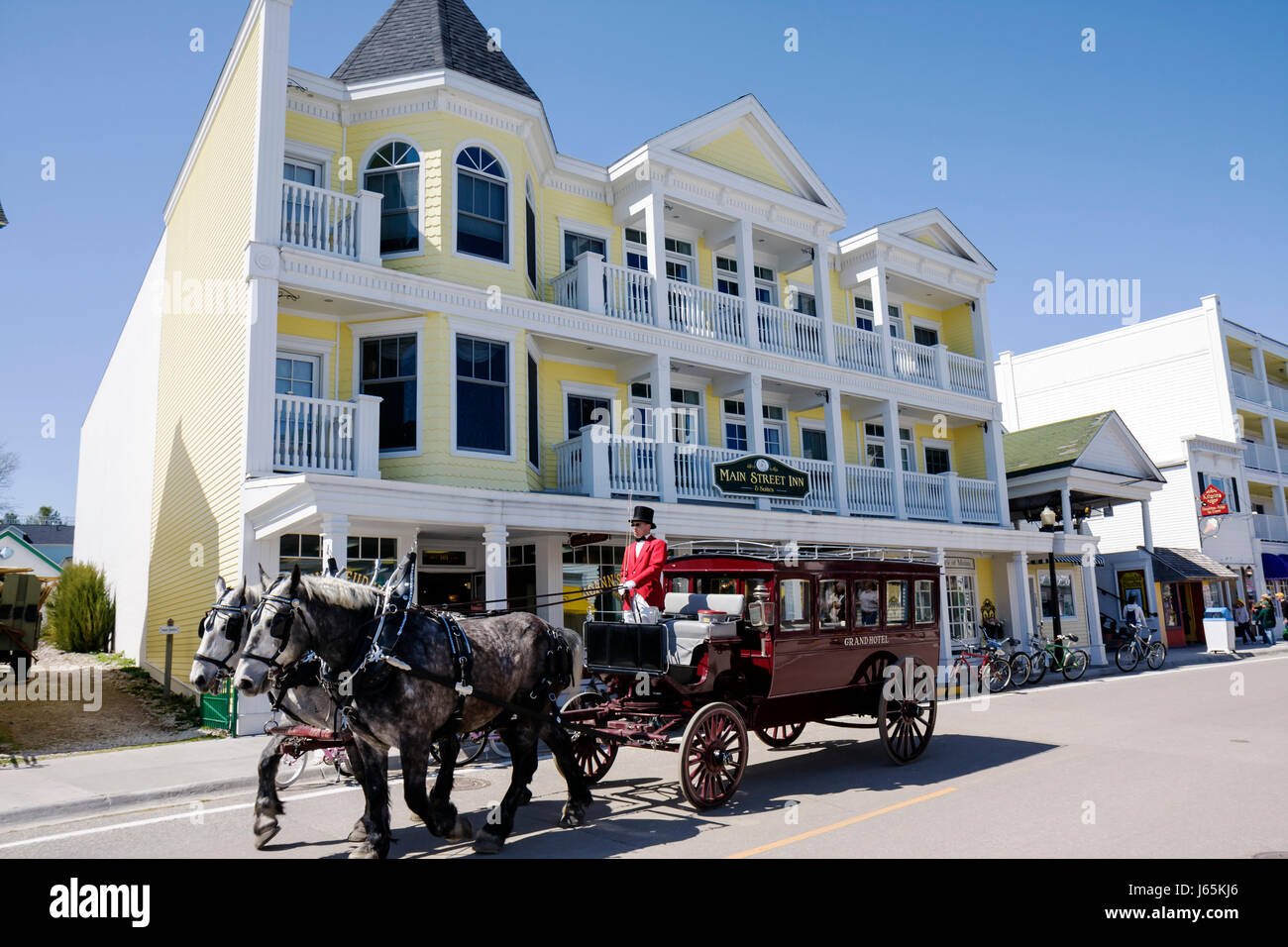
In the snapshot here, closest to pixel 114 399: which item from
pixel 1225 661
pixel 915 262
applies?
pixel 915 262

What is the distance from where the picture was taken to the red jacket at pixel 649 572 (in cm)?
811

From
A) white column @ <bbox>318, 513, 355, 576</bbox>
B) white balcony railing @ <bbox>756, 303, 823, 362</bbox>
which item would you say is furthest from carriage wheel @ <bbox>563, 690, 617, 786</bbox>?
white balcony railing @ <bbox>756, 303, 823, 362</bbox>

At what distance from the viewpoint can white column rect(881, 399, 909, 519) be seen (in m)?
20.5

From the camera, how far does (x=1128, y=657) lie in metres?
22.0

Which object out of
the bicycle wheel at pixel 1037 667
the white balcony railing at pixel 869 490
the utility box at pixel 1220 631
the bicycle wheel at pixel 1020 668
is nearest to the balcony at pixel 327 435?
the white balcony railing at pixel 869 490

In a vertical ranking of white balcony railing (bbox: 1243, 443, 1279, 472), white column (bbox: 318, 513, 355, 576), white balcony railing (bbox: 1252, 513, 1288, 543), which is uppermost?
white balcony railing (bbox: 1243, 443, 1279, 472)

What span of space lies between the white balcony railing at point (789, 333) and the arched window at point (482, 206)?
20.4ft

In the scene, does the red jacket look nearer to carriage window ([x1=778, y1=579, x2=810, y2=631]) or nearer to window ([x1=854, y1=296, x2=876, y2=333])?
carriage window ([x1=778, y1=579, x2=810, y2=631])

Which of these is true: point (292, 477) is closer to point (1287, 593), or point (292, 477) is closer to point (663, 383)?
point (663, 383)

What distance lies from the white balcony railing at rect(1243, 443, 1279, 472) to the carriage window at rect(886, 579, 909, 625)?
113 ft

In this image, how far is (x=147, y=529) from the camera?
20797 millimetres

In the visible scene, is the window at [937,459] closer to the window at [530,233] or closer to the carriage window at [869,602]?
the window at [530,233]

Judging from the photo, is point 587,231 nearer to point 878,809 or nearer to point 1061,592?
point 878,809
